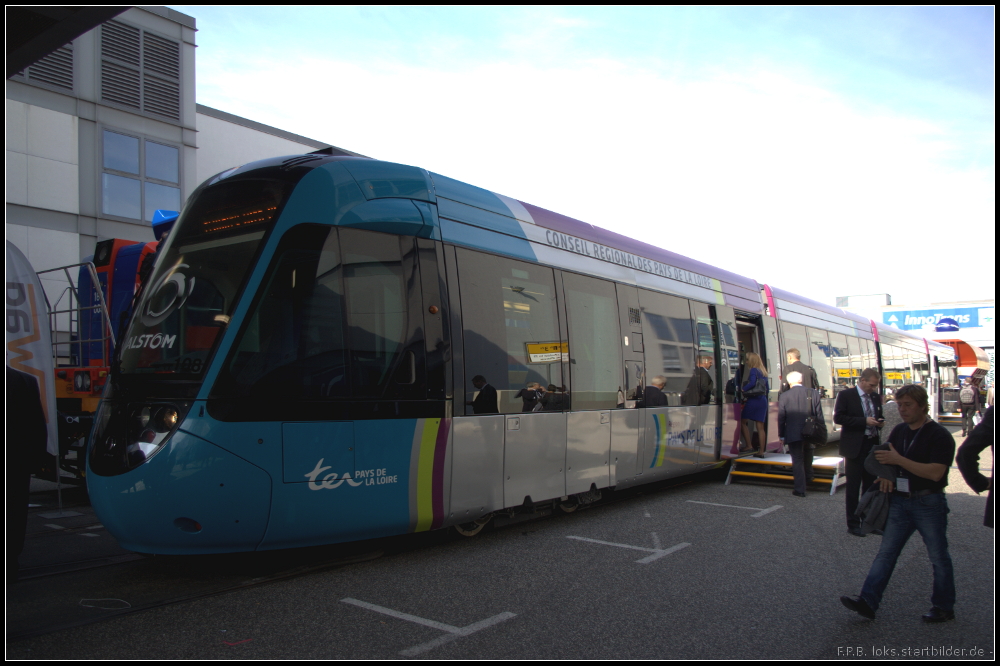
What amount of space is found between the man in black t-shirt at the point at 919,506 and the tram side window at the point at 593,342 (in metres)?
3.15

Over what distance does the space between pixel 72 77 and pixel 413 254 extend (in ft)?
54.1

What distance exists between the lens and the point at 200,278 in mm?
5074

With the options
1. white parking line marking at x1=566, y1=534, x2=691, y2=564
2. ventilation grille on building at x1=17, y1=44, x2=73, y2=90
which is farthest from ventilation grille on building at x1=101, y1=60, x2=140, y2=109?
white parking line marking at x1=566, y1=534, x2=691, y2=564

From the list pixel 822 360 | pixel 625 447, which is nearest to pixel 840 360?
pixel 822 360

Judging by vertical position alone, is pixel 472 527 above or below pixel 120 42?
below

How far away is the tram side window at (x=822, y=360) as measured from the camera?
14086 mm

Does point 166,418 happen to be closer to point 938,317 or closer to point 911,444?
point 911,444

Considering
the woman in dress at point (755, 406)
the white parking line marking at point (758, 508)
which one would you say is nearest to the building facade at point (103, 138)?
the woman in dress at point (755, 406)

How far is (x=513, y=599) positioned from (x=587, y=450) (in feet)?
8.82

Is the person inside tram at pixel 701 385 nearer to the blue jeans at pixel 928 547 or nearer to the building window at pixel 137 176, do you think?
the blue jeans at pixel 928 547

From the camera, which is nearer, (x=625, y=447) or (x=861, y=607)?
(x=861, y=607)

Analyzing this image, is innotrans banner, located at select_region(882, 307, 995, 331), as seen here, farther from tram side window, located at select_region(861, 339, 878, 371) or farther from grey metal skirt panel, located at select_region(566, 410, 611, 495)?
grey metal skirt panel, located at select_region(566, 410, 611, 495)

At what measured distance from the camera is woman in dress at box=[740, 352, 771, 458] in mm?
10742

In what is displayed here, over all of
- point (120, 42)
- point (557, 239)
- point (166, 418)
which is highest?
point (120, 42)
